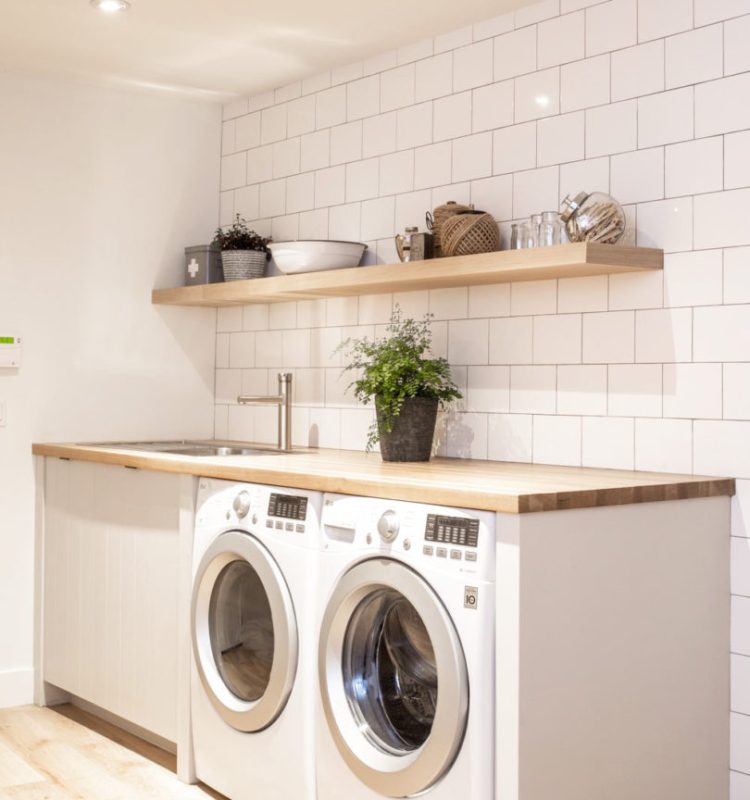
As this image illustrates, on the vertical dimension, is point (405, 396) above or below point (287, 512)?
above

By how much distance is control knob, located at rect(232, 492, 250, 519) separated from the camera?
2.90 meters

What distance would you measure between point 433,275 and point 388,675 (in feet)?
3.79

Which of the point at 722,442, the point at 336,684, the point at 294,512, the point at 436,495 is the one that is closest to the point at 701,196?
the point at 722,442

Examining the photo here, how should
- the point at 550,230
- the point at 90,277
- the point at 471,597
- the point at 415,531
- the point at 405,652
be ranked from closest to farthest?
1. the point at 471,597
2. the point at 415,531
3. the point at 405,652
4. the point at 550,230
5. the point at 90,277

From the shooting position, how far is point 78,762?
10.6 ft

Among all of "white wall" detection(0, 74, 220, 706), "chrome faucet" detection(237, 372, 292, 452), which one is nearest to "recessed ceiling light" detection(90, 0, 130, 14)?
"white wall" detection(0, 74, 220, 706)

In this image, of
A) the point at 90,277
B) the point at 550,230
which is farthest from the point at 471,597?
the point at 90,277

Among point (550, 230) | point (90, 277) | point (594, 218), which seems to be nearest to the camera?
point (594, 218)

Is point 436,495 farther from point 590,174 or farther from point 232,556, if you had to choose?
point 590,174

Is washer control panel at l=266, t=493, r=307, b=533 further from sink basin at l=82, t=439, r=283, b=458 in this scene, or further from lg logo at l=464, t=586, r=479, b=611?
sink basin at l=82, t=439, r=283, b=458

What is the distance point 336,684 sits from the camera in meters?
2.56

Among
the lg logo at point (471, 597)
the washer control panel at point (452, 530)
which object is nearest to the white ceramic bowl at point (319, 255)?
the washer control panel at point (452, 530)

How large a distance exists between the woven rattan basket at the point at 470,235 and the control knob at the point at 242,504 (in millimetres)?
923

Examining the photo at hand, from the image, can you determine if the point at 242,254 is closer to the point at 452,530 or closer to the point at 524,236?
the point at 524,236
